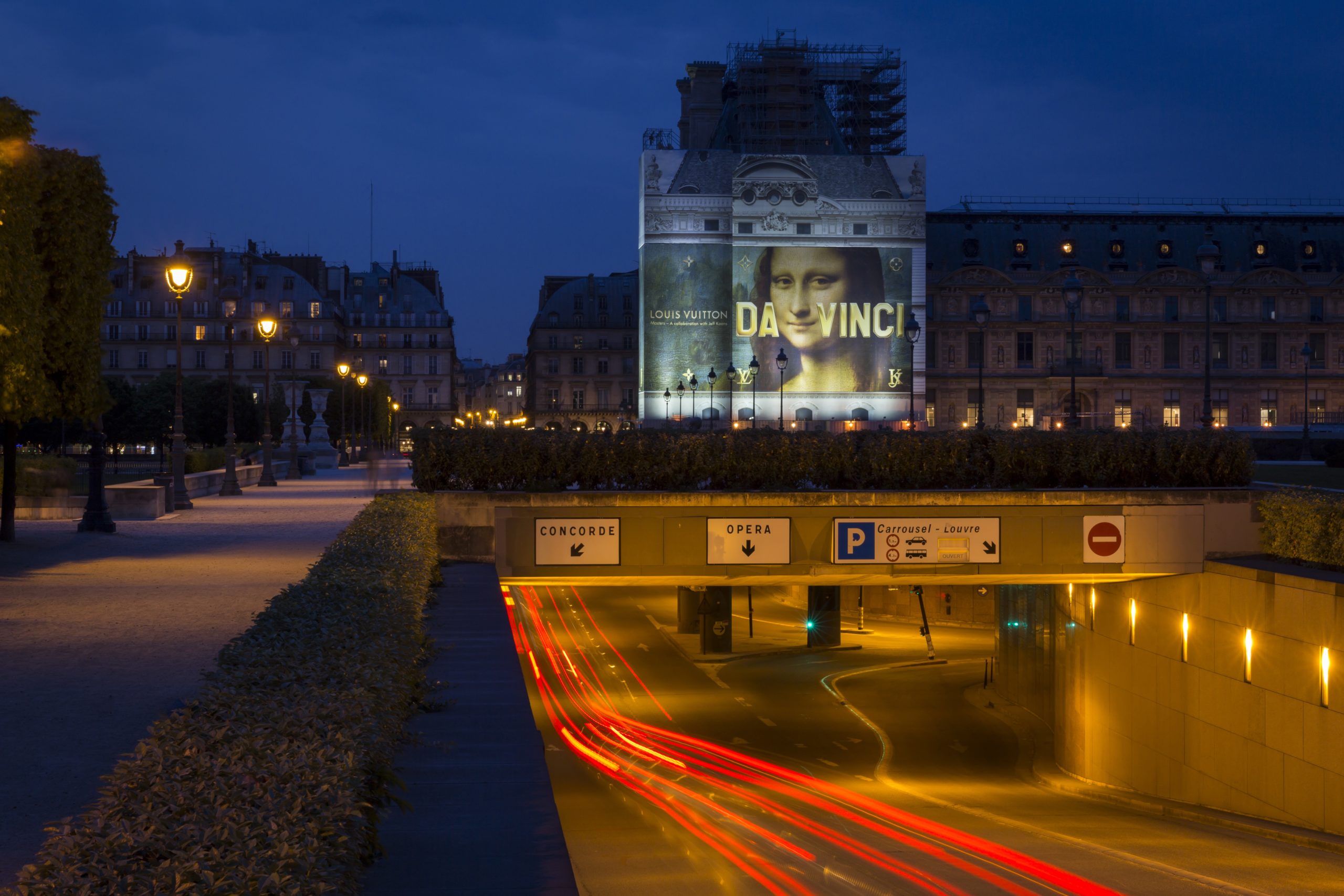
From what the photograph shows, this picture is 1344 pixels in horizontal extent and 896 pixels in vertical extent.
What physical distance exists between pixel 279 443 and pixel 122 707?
67073 millimetres

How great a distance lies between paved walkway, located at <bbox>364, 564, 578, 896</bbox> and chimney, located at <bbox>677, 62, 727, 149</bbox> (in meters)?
103

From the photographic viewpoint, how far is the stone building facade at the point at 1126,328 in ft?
310

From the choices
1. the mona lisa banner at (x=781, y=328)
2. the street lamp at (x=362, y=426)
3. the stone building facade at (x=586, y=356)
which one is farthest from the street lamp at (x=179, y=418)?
the stone building facade at (x=586, y=356)

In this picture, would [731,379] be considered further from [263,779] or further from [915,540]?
[263,779]

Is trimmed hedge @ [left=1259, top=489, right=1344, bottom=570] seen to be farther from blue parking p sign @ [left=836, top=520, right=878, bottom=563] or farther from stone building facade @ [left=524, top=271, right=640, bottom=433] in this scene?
stone building facade @ [left=524, top=271, right=640, bottom=433]

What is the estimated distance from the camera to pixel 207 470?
43.7 metres

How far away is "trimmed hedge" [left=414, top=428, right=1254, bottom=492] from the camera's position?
1998 centimetres

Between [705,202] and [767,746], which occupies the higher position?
[705,202]

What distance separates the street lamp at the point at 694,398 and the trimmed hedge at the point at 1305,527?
5719 centimetres

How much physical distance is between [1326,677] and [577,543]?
10615 mm

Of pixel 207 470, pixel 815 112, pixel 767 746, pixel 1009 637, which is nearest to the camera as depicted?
pixel 767 746

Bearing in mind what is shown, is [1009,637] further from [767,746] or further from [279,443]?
[279,443]

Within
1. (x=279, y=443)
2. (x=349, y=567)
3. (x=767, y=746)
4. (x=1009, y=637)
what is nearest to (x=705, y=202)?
(x=279, y=443)

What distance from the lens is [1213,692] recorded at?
1783cm
